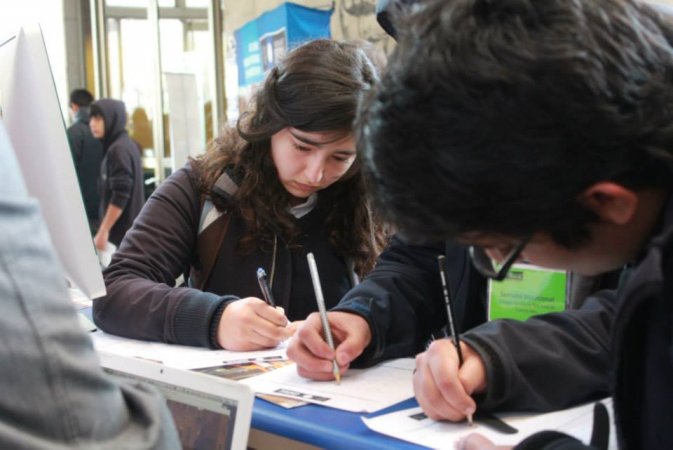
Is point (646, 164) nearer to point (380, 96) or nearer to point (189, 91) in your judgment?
point (380, 96)

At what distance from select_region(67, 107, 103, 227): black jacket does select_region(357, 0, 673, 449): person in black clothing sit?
5.72m

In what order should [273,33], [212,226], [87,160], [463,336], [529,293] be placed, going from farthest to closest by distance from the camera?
[87,160] < [273,33] < [212,226] < [529,293] < [463,336]

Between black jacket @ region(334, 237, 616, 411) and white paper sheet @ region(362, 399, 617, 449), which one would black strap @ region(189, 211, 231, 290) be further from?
white paper sheet @ region(362, 399, 617, 449)

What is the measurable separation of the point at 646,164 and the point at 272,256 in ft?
3.80

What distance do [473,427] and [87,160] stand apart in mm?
5632

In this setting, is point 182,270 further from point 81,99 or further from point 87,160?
point 81,99

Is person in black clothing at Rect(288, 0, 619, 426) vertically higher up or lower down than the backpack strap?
lower down

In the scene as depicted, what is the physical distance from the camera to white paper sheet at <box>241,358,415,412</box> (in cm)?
114

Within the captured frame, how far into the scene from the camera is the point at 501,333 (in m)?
1.12

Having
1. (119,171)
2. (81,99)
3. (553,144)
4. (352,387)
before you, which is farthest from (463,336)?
(81,99)

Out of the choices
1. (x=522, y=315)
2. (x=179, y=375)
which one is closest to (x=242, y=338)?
(x=179, y=375)

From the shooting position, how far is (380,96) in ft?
2.65

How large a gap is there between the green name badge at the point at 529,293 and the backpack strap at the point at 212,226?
66 cm

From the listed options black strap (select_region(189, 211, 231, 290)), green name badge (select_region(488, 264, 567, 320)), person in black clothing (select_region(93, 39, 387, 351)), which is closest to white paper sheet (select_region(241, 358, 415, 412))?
green name badge (select_region(488, 264, 567, 320))
